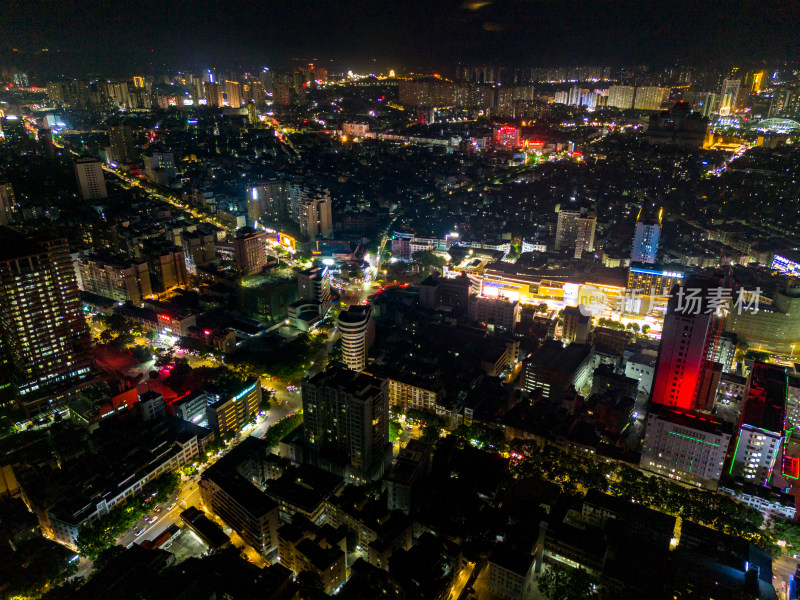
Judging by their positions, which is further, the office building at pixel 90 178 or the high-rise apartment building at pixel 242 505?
the office building at pixel 90 178

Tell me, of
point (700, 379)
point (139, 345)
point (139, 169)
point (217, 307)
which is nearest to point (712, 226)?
point (700, 379)

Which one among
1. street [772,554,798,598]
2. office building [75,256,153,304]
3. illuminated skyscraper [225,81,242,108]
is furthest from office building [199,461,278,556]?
illuminated skyscraper [225,81,242,108]

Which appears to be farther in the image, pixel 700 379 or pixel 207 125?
pixel 207 125

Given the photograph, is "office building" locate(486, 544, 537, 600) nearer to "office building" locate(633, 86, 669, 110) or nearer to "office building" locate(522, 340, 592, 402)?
"office building" locate(522, 340, 592, 402)

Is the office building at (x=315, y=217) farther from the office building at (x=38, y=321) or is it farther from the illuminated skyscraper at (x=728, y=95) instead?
the illuminated skyscraper at (x=728, y=95)

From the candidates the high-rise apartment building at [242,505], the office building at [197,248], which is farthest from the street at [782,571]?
the office building at [197,248]

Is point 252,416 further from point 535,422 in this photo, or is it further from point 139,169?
point 139,169

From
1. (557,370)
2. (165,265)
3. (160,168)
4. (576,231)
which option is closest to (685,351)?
(557,370)
